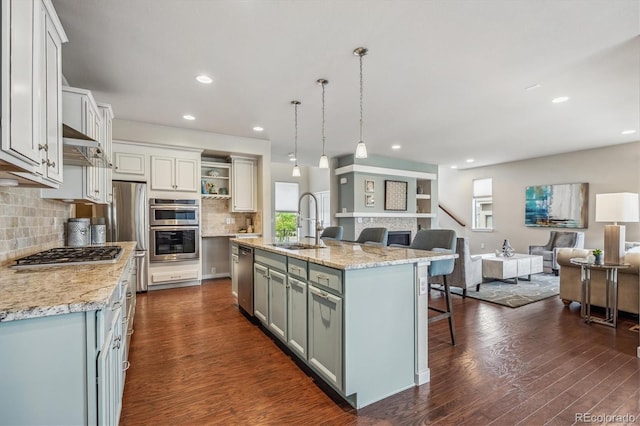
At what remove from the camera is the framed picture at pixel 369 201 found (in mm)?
7004

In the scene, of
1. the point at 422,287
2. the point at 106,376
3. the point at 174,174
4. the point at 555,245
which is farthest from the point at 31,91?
the point at 555,245

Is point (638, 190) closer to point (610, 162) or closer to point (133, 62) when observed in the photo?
point (610, 162)

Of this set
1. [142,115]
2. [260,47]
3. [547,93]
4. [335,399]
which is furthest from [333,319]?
[142,115]

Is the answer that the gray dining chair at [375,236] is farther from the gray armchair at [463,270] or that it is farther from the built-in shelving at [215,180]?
the built-in shelving at [215,180]

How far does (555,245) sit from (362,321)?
6.60 metres

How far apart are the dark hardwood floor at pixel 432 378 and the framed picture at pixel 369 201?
3794mm

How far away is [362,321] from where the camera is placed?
6.30 feet

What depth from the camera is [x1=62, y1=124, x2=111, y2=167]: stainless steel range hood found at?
2.02 m

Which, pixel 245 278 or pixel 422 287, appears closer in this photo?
pixel 422 287

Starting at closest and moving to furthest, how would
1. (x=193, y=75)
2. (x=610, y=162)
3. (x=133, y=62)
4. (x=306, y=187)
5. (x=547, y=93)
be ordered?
(x=133, y=62), (x=193, y=75), (x=547, y=93), (x=610, y=162), (x=306, y=187)

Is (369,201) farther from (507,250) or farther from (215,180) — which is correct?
(215,180)

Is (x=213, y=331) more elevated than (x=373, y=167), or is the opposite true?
(x=373, y=167)

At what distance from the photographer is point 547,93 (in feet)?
11.8

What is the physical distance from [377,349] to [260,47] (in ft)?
8.46
